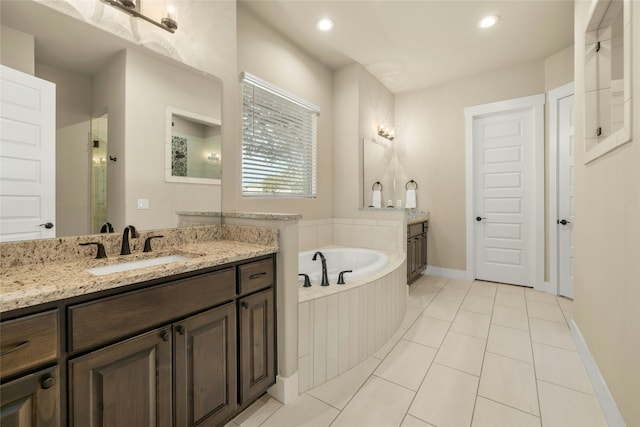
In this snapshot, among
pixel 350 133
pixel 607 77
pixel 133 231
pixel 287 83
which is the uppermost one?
pixel 287 83

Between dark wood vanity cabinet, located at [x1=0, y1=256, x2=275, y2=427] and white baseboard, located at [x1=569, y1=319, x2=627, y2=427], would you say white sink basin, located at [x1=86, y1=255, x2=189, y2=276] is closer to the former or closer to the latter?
dark wood vanity cabinet, located at [x1=0, y1=256, x2=275, y2=427]

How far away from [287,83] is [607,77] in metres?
2.54

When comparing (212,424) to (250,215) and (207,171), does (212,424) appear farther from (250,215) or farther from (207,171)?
(207,171)

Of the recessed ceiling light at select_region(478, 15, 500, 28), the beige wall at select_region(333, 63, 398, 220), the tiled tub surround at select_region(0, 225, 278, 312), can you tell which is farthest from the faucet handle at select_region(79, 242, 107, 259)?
the recessed ceiling light at select_region(478, 15, 500, 28)

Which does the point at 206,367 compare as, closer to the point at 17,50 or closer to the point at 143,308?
the point at 143,308

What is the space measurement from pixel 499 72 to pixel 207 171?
3.98m

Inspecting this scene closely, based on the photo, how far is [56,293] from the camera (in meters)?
0.83

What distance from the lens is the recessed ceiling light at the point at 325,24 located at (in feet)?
8.71

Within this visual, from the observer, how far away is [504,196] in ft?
12.1

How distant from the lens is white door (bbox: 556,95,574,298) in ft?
10.3

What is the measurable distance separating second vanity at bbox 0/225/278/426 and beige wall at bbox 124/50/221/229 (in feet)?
0.67

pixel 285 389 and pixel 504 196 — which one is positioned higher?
pixel 504 196

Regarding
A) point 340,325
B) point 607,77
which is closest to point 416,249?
point 340,325

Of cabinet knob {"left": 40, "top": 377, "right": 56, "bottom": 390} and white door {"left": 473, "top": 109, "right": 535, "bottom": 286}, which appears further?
white door {"left": 473, "top": 109, "right": 535, "bottom": 286}
